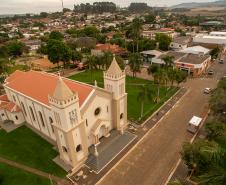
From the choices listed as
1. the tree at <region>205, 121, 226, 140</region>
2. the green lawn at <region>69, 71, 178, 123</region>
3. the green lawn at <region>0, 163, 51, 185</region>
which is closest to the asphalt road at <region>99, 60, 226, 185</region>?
the green lawn at <region>69, 71, 178, 123</region>

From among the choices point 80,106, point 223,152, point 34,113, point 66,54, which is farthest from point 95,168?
point 66,54

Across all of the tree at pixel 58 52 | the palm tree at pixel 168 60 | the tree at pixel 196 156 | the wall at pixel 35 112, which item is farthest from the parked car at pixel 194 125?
the tree at pixel 58 52

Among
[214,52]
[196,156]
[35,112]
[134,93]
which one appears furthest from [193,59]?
[35,112]

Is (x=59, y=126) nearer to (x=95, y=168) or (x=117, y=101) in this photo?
(x=95, y=168)

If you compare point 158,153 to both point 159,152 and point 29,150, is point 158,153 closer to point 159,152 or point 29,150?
point 159,152

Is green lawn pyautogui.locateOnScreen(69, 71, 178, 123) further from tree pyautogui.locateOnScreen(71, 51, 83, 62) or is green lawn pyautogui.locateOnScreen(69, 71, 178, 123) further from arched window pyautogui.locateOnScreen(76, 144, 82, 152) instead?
arched window pyautogui.locateOnScreen(76, 144, 82, 152)
